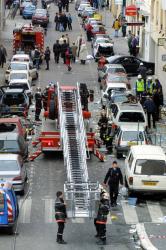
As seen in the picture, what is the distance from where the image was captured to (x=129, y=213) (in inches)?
1348

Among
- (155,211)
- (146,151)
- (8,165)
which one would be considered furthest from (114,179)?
(8,165)

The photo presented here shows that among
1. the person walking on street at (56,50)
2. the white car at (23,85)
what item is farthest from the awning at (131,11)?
the white car at (23,85)

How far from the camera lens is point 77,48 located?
69625 millimetres

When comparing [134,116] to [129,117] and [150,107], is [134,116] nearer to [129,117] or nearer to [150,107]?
[129,117]

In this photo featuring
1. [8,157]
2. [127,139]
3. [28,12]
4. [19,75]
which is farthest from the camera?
[28,12]

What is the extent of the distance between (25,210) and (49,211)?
2.49 ft

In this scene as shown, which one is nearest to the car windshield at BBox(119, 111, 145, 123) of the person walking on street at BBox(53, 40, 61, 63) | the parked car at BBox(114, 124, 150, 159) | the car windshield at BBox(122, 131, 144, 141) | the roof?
the parked car at BBox(114, 124, 150, 159)

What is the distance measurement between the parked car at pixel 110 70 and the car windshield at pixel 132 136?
15.8m

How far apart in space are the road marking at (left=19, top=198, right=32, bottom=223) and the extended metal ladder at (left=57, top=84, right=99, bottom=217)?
4.99 ft

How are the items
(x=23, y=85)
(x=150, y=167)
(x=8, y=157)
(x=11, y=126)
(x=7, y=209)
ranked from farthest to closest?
(x=23, y=85), (x=11, y=126), (x=8, y=157), (x=150, y=167), (x=7, y=209)

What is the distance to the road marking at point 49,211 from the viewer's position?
3322cm

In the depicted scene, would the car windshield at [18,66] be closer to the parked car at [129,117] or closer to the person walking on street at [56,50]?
the person walking on street at [56,50]

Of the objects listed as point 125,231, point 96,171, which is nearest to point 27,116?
point 96,171

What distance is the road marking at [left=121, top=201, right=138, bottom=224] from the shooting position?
33281 mm
